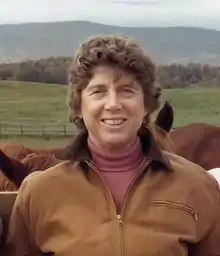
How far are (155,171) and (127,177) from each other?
0.38ft

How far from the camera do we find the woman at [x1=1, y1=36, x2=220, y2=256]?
2439 mm

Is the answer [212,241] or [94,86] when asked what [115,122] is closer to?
[94,86]

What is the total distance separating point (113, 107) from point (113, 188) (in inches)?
12.1

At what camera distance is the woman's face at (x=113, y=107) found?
2.45m

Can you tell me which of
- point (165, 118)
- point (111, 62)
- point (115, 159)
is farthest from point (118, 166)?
point (165, 118)

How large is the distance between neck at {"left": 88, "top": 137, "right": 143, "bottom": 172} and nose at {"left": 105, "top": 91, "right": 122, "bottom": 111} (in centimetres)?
18

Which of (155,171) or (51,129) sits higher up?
(155,171)

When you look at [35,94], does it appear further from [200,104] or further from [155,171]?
[155,171]

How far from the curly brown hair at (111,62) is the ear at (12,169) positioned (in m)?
1.42

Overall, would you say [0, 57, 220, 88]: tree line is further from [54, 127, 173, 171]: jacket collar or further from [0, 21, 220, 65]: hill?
[54, 127, 173, 171]: jacket collar

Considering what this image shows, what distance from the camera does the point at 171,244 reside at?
2447mm

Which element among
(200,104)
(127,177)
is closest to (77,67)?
(127,177)

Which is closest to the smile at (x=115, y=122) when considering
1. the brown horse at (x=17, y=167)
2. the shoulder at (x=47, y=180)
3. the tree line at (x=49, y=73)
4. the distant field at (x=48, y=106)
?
the shoulder at (x=47, y=180)

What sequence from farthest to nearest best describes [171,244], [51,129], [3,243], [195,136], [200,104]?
1. [200,104]
2. [51,129]
3. [195,136]
4. [3,243]
5. [171,244]
